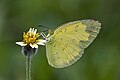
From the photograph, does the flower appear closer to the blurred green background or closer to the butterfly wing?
the butterfly wing

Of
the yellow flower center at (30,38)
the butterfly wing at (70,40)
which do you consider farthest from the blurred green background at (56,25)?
the yellow flower center at (30,38)

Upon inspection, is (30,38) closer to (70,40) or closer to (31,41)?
(31,41)

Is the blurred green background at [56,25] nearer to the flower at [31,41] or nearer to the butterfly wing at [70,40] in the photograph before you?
the butterfly wing at [70,40]

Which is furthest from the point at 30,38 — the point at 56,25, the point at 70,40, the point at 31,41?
the point at 56,25

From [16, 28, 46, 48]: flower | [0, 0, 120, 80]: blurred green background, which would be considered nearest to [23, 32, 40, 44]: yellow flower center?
[16, 28, 46, 48]: flower
